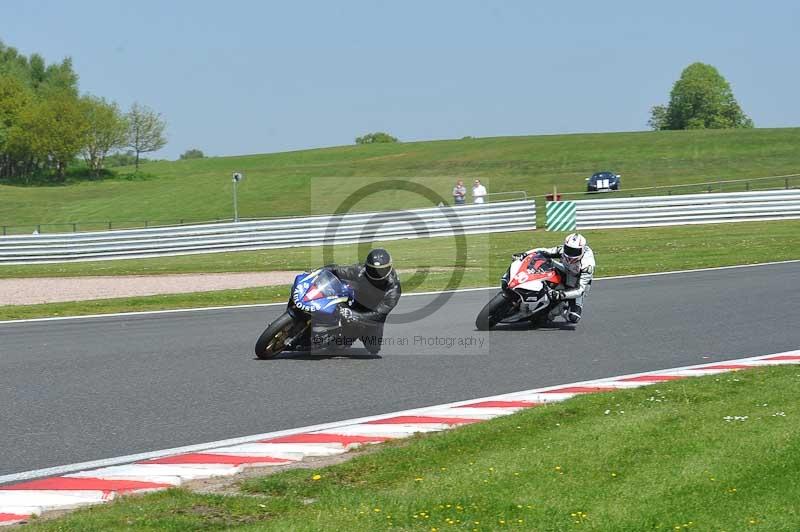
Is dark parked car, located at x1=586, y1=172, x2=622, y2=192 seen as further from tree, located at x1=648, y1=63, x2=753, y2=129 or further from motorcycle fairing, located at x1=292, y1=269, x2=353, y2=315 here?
tree, located at x1=648, y1=63, x2=753, y2=129

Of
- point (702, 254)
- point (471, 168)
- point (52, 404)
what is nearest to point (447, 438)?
point (52, 404)

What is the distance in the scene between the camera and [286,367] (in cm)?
1115

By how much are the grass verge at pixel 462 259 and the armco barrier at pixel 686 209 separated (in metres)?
0.84

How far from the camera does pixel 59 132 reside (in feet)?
311

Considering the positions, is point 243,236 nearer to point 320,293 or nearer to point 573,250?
point 573,250

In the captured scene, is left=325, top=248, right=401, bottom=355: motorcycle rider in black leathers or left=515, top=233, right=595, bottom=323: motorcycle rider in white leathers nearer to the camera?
left=325, top=248, right=401, bottom=355: motorcycle rider in black leathers

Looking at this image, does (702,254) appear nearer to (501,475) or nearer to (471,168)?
(501,475)

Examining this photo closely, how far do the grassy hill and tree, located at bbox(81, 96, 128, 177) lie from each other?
15.8 metres

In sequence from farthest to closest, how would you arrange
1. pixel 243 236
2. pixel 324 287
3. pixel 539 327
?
pixel 243 236
pixel 539 327
pixel 324 287

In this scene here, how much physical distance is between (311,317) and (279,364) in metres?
0.62

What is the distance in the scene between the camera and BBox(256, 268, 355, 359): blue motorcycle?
1130 centimetres

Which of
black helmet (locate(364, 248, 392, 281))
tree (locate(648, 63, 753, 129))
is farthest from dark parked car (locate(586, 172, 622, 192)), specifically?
tree (locate(648, 63, 753, 129))

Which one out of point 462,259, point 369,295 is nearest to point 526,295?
point 369,295

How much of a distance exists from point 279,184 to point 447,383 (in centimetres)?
5732
